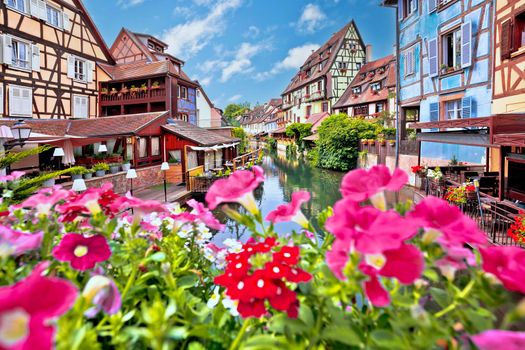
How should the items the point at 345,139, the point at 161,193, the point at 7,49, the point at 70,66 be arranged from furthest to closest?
1. the point at 345,139
2. the point at 70,66
3. the point at 161,193
4. the point at 7,49

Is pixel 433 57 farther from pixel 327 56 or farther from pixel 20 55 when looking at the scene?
pixel 327 56

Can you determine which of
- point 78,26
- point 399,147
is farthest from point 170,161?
point 399,147

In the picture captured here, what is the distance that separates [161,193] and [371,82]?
26.5 m

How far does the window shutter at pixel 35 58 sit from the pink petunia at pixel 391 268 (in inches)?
828

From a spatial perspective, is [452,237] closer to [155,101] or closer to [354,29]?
[155,101]

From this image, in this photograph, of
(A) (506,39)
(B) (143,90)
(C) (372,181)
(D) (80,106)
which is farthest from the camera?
(B) (143,90)

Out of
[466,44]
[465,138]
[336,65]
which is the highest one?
[336,65]

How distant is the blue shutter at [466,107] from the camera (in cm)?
1268

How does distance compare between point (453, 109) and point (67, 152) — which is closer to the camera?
point (67, 152)

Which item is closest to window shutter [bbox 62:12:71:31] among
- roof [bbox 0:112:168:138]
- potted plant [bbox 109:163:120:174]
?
roof [bbox 0:112:168:138]

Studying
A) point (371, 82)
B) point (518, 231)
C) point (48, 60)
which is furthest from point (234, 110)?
point (518, 231)

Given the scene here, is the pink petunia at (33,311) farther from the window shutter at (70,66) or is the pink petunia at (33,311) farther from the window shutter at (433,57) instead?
the window shutter at (70,66)

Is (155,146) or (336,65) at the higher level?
(336,65)

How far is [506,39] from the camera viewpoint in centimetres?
1013
